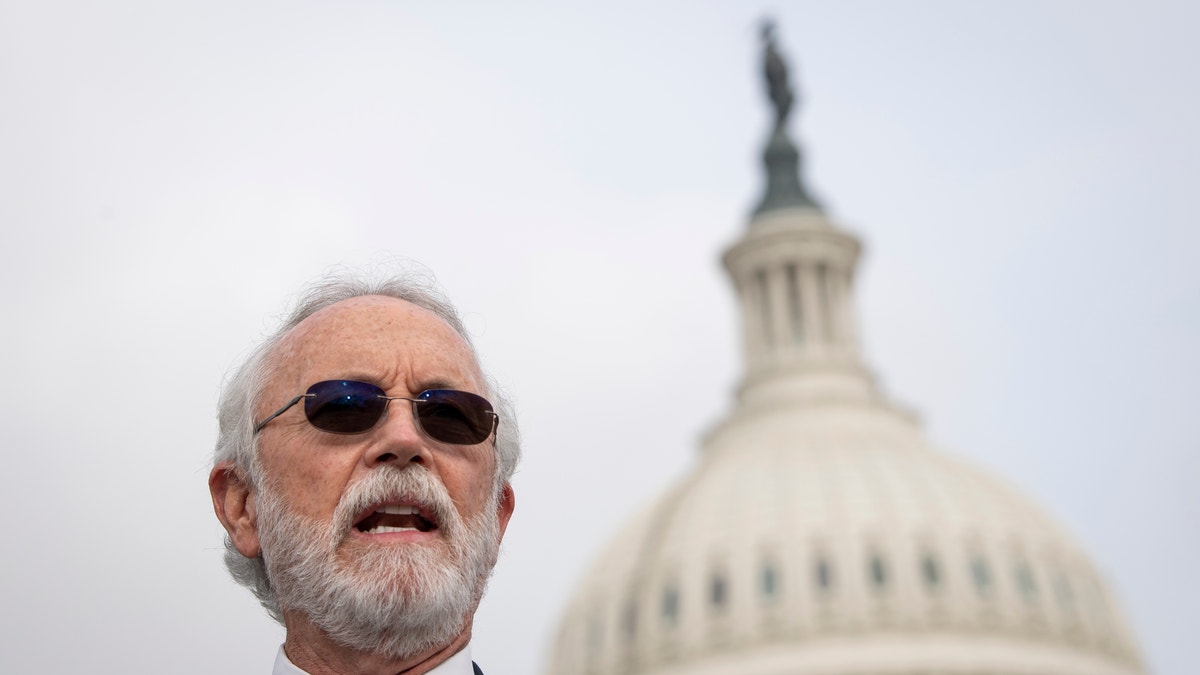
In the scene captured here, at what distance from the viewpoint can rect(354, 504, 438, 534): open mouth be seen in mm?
4492

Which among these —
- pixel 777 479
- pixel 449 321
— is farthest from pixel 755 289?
pixel 449 321

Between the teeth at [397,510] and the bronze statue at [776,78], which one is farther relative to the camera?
the bronze statue at [776,78]

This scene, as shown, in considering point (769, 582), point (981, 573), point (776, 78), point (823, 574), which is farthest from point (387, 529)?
point (776, 78)

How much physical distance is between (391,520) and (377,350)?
1.52ft

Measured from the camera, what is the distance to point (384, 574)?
14.3ft

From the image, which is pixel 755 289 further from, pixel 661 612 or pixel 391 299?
pixel 391 299

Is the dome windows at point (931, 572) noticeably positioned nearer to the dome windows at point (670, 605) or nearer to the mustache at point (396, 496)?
the dome windows at point (670, 605)

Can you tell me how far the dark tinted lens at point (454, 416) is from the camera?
4.62 meters

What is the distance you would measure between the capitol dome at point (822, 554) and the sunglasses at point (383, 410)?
244 ft

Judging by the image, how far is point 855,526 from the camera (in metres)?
81.9

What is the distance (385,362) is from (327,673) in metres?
0.78

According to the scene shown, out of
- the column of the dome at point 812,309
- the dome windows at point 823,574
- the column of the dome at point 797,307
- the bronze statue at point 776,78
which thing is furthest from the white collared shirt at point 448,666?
the bronze statue at point 776,78

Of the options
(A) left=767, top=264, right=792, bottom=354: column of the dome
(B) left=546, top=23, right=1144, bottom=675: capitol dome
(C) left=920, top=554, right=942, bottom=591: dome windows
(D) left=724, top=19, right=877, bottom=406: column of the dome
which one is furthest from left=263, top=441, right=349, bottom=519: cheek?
(A) left=767, top=264, right=792, bottom=354: column of the dome

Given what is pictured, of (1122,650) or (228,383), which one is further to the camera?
(1122,650)
